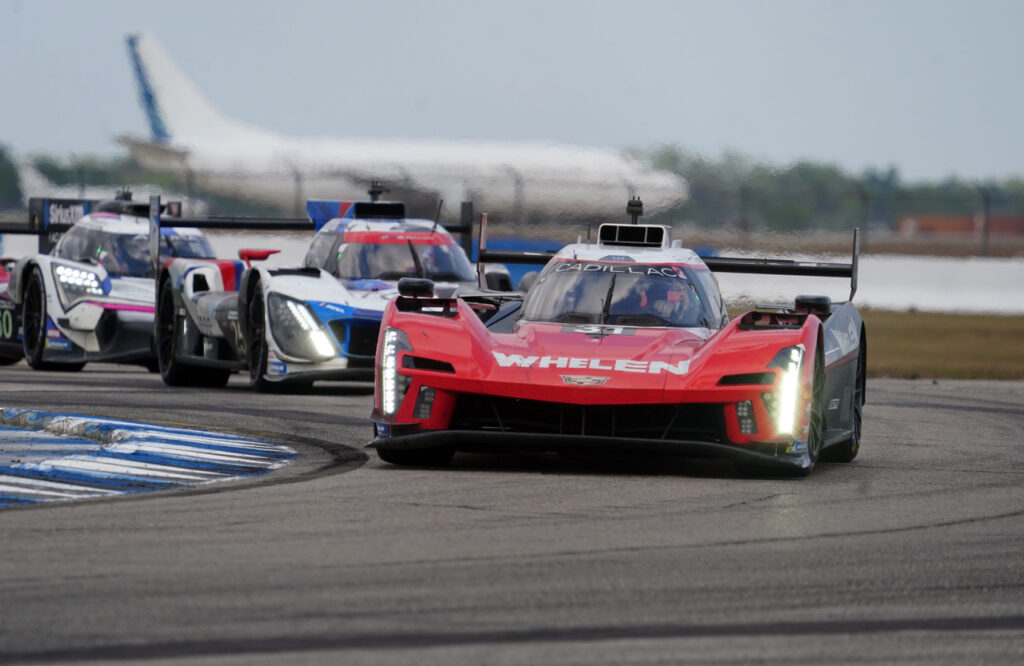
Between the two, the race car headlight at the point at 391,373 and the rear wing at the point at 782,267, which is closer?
the race car headlight at the point at 391,373

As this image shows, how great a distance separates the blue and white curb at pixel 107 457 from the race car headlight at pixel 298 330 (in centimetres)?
311

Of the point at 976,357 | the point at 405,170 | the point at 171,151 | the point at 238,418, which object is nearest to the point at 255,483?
the point at 238,418

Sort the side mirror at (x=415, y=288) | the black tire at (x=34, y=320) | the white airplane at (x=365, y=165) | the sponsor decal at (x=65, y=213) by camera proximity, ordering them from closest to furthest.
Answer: the side mirror at (x=415, y=288), the black tire at (x=34, y=320), the sponsor decal at (x=65, y=213), the white airplane at (x=365, y=165)

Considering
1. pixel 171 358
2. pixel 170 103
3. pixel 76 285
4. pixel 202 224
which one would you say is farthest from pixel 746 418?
pixel 170 103

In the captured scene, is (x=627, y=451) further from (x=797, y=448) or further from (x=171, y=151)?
(x=171, y=151)

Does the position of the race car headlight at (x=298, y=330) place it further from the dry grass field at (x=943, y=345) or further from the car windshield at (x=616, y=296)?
the dry grass field at (x=943, y=345)

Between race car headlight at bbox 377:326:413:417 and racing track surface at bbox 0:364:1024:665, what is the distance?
1.08ft

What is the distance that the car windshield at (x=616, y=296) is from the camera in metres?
9.88

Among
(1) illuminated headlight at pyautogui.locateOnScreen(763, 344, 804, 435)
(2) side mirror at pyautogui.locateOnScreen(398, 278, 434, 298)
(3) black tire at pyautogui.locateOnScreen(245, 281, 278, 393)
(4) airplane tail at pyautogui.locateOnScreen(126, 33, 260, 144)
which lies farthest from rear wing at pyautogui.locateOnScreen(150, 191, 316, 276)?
(4) airplane tail at pyautogui.locateOnScreen(126, 33, 260, 144)

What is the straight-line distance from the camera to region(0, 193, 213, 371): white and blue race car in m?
16.9

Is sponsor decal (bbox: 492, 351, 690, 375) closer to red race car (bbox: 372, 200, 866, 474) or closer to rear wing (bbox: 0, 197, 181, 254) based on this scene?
red race car (bbox: 372, 200, 866, 474)

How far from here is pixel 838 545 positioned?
6.86 meters

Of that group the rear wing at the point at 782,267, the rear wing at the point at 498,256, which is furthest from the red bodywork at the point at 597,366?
the rear wing at the point at 498,256

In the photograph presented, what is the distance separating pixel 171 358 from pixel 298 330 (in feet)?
6.84
